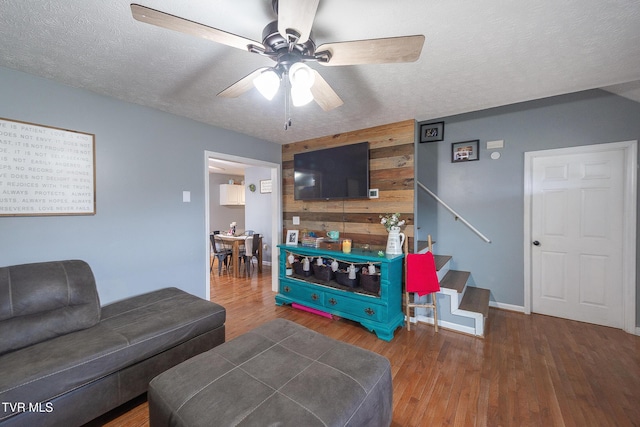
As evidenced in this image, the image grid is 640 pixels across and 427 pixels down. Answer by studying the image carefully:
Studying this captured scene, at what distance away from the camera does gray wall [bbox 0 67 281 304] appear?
74.9 inches

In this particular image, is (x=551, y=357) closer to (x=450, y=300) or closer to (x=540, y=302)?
(x=450, y=300)

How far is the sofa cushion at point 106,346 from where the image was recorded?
4.14 ft

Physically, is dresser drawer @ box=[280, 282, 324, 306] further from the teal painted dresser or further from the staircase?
the staircase

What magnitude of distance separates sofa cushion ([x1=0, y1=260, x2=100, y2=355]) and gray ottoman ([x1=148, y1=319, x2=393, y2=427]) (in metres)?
0.97

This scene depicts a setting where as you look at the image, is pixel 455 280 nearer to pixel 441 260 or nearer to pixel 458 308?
pixel 441 260

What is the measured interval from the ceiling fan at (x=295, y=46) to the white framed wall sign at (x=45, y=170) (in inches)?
69.0

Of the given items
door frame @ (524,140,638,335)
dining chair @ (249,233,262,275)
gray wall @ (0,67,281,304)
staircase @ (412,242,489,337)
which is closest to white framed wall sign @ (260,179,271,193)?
dining chair @ (249,233,262,275)

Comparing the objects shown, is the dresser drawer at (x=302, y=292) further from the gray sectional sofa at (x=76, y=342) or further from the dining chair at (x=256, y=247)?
the dining chair at (x=256, y=247)

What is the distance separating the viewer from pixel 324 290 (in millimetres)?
2979

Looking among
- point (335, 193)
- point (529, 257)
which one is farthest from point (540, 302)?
point (335, 193)

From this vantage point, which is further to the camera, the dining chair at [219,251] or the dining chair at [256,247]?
the dining chair at [219,251]

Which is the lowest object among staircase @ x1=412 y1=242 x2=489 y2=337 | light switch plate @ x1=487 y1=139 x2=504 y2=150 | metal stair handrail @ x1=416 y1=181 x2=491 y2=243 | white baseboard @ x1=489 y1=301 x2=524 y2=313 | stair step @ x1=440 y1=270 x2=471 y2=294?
white baseboard @ x1=489 y1=301 x2=524 y2=313

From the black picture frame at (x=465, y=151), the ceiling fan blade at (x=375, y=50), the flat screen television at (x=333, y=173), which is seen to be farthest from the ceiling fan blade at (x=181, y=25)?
the black picture frame at (x=465, y=151)

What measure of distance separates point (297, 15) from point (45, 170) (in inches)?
92.0
